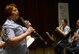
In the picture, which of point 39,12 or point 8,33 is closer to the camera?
point 8,33

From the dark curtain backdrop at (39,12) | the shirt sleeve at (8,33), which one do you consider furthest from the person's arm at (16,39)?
the dark curtain backdrop at (39,12)

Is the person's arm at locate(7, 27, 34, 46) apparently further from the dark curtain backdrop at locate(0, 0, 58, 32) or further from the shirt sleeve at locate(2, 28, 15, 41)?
the dark curtain backdrop at locate(0, 0, 58, 32)

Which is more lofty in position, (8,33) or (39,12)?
(8,33)

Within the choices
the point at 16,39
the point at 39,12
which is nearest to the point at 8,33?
the point at 16,39

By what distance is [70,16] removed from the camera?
855 cm

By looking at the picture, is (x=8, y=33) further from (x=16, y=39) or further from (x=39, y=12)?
(x=39, y=12)

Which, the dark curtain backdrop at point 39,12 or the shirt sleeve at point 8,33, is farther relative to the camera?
the dark curtain backdrop at point 39,12

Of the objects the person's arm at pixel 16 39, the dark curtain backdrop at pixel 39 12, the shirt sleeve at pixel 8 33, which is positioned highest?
the shirt sleeve at pixel 8 33

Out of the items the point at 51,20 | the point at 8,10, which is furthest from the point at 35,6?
the point at 8,10

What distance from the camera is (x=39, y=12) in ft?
24.8

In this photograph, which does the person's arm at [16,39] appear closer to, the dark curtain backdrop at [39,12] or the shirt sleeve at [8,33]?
the shirt sleeve at [8,33]

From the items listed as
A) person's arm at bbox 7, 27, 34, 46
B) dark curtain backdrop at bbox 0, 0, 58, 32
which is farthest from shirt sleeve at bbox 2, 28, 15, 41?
dark curtain backdrop at bbox 0, 0, 58, 32

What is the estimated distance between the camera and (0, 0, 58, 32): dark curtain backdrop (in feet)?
23.2

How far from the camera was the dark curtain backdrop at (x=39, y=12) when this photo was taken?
23.2 ft
